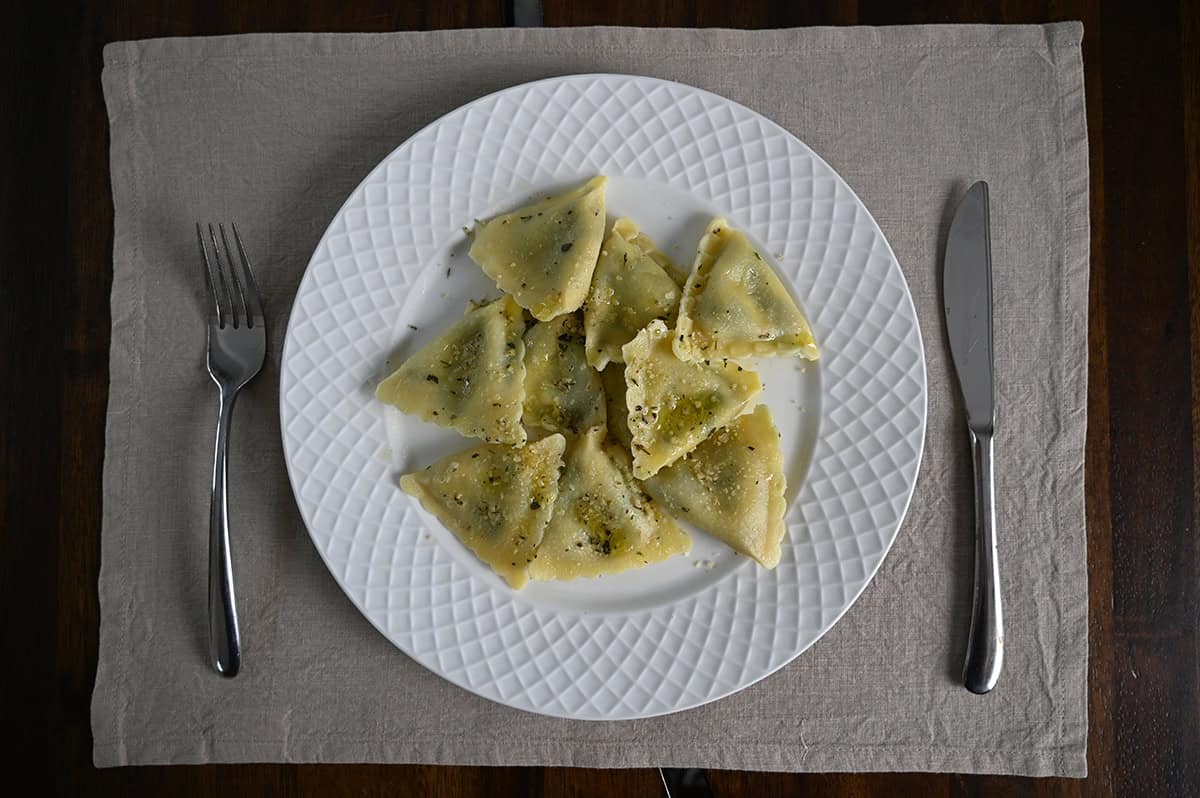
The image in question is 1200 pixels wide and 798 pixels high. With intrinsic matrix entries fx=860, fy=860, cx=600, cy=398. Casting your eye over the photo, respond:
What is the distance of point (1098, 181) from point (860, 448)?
120 cm

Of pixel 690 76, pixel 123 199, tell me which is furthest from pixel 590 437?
pixel 123 199

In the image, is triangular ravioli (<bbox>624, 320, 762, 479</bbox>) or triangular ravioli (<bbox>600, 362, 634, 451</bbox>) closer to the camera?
triangular ravioli (<bbox>624, 320, 762, 479</bbox>)

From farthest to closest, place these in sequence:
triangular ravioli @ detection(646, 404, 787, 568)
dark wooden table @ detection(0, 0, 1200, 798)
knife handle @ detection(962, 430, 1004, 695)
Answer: dark wooden table @ detection(0, 0, 1200, 798) → knife handle @ detection(962, 430, 1004, 695) → triangular ravioli @ detection(646, 404, 787, 568)

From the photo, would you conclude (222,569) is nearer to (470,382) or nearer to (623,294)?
(470,382)

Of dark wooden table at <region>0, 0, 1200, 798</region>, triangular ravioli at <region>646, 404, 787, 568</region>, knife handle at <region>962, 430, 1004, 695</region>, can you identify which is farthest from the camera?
dark wooden table at <region>0, 0, 1200, 798</region>

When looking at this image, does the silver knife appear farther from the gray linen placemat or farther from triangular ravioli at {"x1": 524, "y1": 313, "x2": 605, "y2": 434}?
triangular ravioli at {"x1": 524, "y1": 313, "x2": 605, "y2": 434}

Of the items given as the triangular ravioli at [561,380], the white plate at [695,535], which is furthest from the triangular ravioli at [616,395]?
the white plate at [695,535]

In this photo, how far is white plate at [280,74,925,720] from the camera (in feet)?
8.09

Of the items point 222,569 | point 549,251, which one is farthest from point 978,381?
point 222,569

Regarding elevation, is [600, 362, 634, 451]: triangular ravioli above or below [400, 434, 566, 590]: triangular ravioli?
above

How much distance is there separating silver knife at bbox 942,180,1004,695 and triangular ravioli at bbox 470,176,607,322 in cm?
110

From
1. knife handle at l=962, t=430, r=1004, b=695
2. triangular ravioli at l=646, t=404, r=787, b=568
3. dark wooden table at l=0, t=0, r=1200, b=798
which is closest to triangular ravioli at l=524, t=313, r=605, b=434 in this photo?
triangular ravioli at l=646, t=404, r=787, b=568

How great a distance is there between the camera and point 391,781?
8.82 feet

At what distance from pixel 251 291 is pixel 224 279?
0.09 metres
